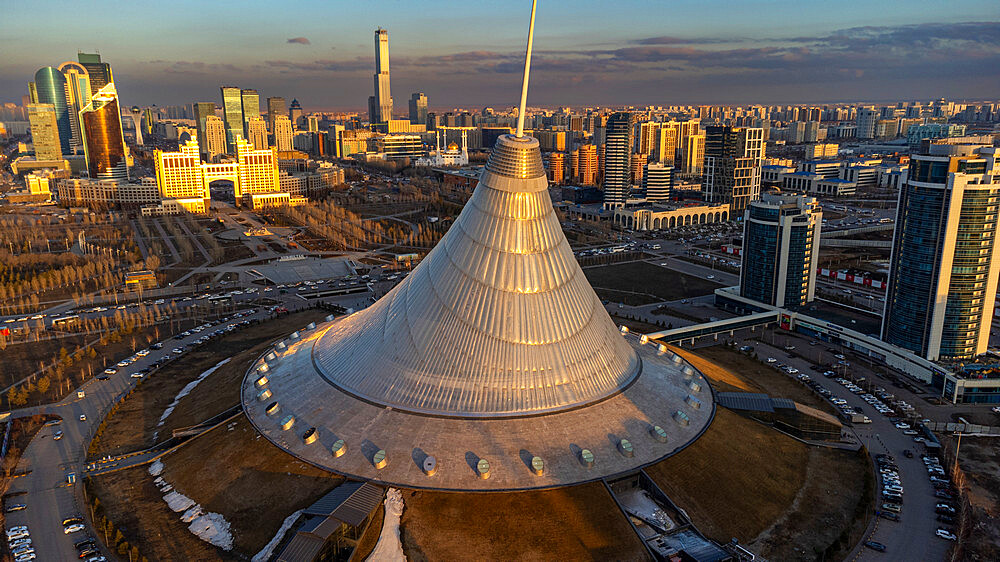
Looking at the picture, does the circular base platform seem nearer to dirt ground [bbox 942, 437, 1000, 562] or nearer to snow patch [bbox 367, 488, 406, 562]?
snow patch [bbox 367, 488, 406, 562]

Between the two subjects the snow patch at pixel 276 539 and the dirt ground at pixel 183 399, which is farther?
the dirt ground at pixel 183 399

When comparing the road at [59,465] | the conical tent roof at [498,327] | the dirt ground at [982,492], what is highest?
the conical tent roof at [498,327]

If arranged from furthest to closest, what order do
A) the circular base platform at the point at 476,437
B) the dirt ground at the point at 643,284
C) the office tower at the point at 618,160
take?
1. the office tower at the point at 618,160
2. the dirt ground at the point at 643,284
3. the circular base platform at the point at 476,437

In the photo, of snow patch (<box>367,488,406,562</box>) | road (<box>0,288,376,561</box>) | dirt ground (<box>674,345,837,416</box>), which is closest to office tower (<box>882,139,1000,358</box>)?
dirt ground (<box>674,345,837,416</box>)

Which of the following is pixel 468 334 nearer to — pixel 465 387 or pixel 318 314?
pixel 465 387

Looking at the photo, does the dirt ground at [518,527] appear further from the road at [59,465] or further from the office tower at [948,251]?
the office tower at [948,251]

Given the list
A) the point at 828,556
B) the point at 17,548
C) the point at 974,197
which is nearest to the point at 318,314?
the point at 17,548

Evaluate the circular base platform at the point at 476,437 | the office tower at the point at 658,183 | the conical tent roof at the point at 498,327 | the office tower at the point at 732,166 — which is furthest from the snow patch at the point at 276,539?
the office tower at the point at 658,183

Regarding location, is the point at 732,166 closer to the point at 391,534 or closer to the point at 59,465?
the point at 391,534
